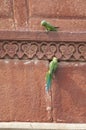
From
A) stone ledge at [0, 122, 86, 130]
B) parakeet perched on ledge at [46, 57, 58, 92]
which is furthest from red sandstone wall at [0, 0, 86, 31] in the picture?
stone ledge at [0, 122, 86, 130]

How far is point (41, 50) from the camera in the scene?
182 inches

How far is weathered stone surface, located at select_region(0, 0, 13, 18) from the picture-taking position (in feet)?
15.5

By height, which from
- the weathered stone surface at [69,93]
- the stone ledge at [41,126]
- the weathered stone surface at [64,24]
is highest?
the weathered stone surface at [64,24]

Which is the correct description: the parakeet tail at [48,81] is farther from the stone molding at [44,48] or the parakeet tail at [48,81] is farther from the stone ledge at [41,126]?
the stone ledge at [41,126]

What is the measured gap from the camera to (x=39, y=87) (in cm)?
457

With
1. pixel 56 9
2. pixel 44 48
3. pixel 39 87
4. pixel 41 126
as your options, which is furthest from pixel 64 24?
pixel 41 126

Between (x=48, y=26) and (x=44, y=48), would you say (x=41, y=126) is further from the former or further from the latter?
(x=48, y=26)

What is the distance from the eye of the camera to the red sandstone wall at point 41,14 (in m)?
4.70

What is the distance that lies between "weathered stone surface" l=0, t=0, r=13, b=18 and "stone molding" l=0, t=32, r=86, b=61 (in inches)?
7.6

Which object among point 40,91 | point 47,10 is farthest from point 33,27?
point 40,91

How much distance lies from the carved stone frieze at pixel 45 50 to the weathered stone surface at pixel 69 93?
0.21 feet

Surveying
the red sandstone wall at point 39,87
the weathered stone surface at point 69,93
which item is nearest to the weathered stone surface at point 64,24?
the red sandstone wall at point 39,87

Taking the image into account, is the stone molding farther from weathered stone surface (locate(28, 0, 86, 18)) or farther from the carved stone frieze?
weathered stone surface (locate(28, 0, 86, 18))

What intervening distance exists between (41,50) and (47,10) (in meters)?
0.30
